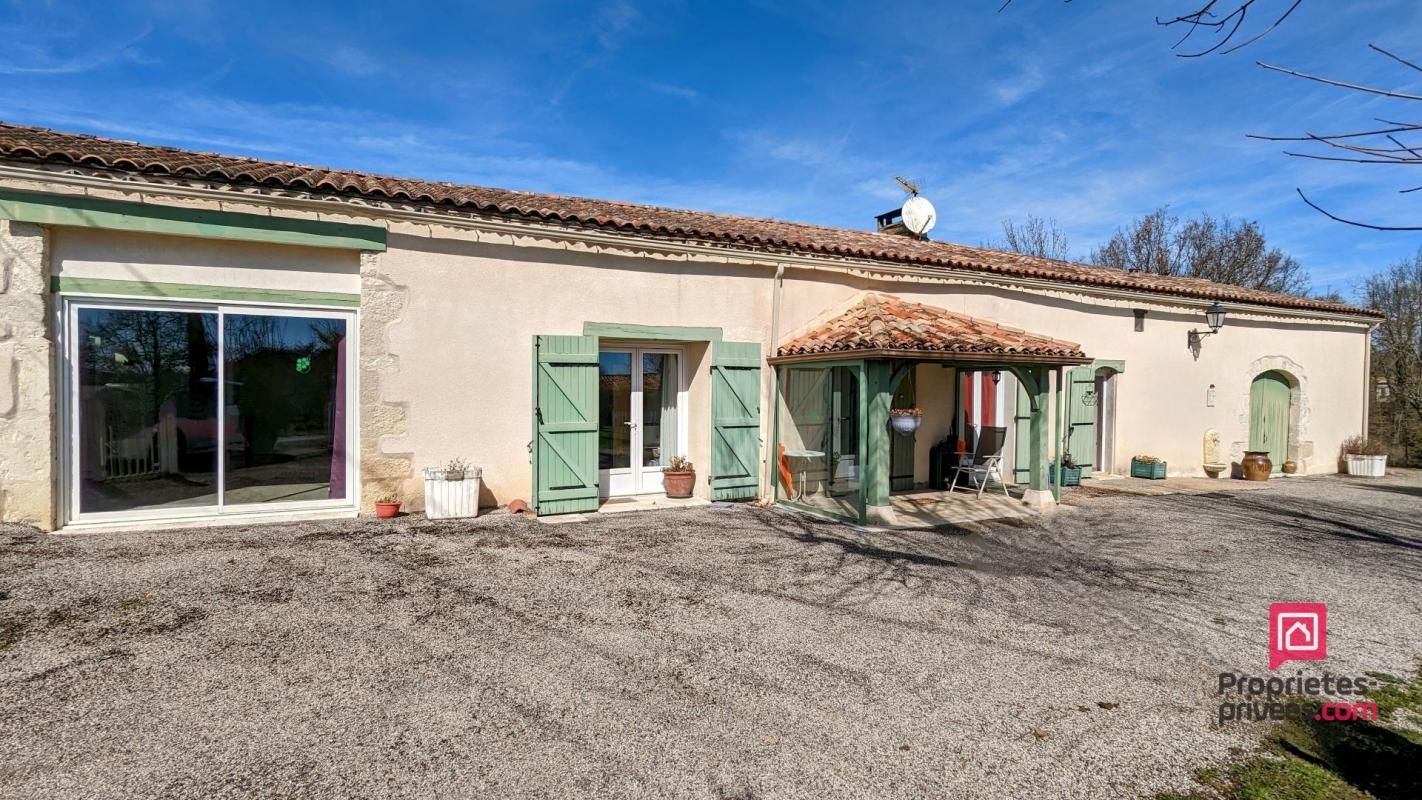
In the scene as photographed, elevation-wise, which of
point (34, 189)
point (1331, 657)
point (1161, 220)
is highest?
point (1161, 220)

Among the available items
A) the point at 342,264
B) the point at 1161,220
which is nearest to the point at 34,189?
the point at 342,264

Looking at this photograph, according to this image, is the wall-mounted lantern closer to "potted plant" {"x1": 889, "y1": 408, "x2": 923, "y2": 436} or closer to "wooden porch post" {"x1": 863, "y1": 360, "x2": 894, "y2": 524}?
"potted plant" {"x1": 889, "y1": 408, "x2": 923, "y2": 436}

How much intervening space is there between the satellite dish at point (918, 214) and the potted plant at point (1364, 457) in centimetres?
926

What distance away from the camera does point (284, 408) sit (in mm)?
6703

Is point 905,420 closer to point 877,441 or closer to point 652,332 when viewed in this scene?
point 877,441

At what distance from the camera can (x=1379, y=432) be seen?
15523 mm

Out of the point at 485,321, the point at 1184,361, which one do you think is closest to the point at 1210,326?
the point at 1184,361

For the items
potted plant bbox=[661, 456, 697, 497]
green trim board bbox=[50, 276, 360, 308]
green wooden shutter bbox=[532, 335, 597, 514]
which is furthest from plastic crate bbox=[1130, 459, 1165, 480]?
green trim board bbox=[50, 276, 360, 308]

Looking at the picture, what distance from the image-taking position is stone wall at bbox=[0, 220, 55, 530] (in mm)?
5555

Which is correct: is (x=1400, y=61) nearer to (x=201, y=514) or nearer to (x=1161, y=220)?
(x=201, y=514)

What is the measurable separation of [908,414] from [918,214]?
202 inches

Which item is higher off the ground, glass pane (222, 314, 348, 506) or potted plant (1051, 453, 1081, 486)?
glass pane (222, 314, 348, 506)

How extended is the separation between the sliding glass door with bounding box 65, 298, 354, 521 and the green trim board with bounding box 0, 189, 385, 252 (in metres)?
0.65

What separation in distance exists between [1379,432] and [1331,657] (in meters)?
16.2
